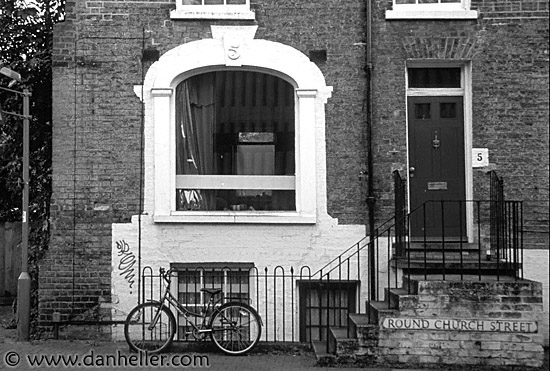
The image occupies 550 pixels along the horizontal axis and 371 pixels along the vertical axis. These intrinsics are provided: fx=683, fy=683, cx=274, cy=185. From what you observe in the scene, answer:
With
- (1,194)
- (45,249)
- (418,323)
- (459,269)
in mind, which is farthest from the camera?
(1,194)

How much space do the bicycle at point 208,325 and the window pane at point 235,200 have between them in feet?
4.90

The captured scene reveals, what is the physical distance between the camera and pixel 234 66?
32.5 feet

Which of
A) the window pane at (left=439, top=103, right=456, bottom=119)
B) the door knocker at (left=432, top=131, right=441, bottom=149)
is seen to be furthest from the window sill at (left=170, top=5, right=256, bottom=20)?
the door knocker at (left=432, top=131, right=441, bottom=149)

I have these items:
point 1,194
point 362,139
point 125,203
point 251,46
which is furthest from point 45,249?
point 362,139

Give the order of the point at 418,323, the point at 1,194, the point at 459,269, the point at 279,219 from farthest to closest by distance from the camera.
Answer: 1. the point at 1,194
2. the point at 279,219
3. the point at 459,269
4. the point at 418,323

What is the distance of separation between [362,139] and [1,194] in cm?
750

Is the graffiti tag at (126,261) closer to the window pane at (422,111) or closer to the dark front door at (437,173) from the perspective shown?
the dark front door at (437,173)

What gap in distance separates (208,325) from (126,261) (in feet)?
5.65

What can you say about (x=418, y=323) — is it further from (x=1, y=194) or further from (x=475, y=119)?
(x=1, y=194)

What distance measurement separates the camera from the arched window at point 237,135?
32.9 feet

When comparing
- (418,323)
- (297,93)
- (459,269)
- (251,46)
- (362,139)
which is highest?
(251,46)

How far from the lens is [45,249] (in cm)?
1042

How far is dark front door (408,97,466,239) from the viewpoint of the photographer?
9.98 m

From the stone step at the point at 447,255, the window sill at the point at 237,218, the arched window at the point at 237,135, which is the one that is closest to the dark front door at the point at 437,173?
the stone step at the point at 447,255
